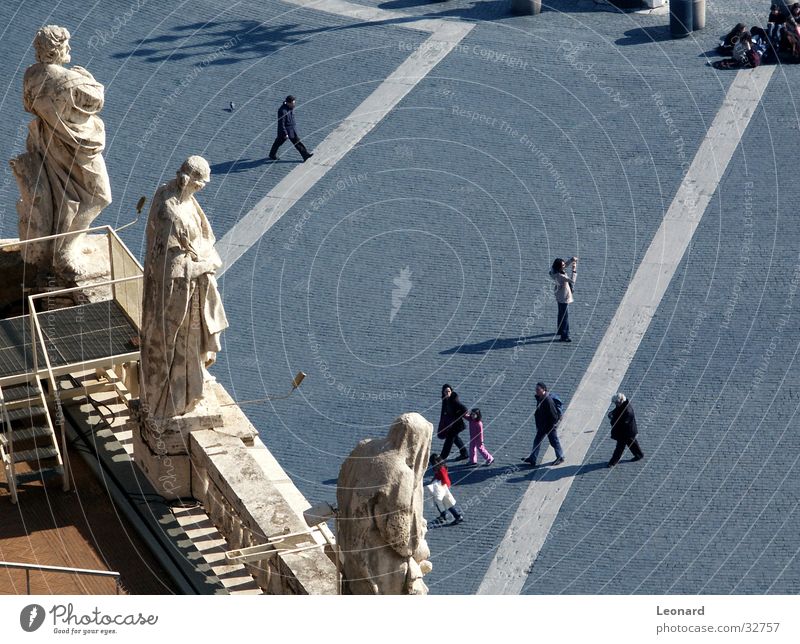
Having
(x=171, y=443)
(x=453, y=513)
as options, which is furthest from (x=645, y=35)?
(x=171, y=443)

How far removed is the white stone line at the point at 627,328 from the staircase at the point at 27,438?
6.87 m

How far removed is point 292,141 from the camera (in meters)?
34.7

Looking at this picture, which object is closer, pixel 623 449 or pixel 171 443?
pixel 171 443

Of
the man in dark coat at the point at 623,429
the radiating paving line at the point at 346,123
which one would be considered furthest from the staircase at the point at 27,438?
the radiating paving line at the point at 346,123

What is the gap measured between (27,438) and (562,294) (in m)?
11.7

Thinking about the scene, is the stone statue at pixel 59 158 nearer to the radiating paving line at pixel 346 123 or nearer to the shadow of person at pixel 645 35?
the radiating paving line at pixel 346 123

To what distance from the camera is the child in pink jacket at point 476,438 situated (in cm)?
2727

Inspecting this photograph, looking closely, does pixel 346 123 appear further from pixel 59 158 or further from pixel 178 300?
pixel 178 300

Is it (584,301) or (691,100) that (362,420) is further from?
(691,100)

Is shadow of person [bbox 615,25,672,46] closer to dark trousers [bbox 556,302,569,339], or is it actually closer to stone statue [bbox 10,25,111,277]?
dark trousers [bbox 556,302,569,339]

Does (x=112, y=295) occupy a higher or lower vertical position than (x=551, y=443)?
higher

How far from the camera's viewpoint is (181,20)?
3916 centimetres
